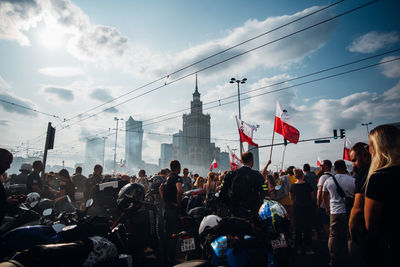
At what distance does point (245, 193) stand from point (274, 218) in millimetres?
751

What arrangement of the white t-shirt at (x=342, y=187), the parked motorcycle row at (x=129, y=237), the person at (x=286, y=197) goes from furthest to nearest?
the person at (x=286, y=197) < the white t-shirt at (x=342, y=187) < the parked motorcycle row at (x=129, y=237)

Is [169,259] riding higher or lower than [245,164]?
lower

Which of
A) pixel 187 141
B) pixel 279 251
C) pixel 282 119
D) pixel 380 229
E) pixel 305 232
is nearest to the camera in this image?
pixel 380 229

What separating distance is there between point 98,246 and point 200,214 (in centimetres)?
212

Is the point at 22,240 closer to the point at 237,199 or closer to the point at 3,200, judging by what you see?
the point at 3,200

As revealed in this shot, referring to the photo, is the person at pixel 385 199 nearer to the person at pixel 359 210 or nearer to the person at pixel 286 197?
the person at pixel 359 210

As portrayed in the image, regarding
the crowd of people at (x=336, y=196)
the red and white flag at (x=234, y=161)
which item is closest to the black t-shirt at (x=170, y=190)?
the crowd of people at (x=336, y=196)

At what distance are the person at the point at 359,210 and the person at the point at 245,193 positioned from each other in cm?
146

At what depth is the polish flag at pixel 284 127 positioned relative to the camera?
26.1 ft

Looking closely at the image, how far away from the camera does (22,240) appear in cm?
261

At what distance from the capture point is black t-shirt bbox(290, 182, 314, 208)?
598 centimetres

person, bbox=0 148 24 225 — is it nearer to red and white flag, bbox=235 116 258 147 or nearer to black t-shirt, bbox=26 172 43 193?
black t-shirt, bbox=26 172 43 193

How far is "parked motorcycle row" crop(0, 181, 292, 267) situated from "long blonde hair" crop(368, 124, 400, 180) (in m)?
1.45

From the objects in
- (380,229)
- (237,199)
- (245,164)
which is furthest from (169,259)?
(380,229)
